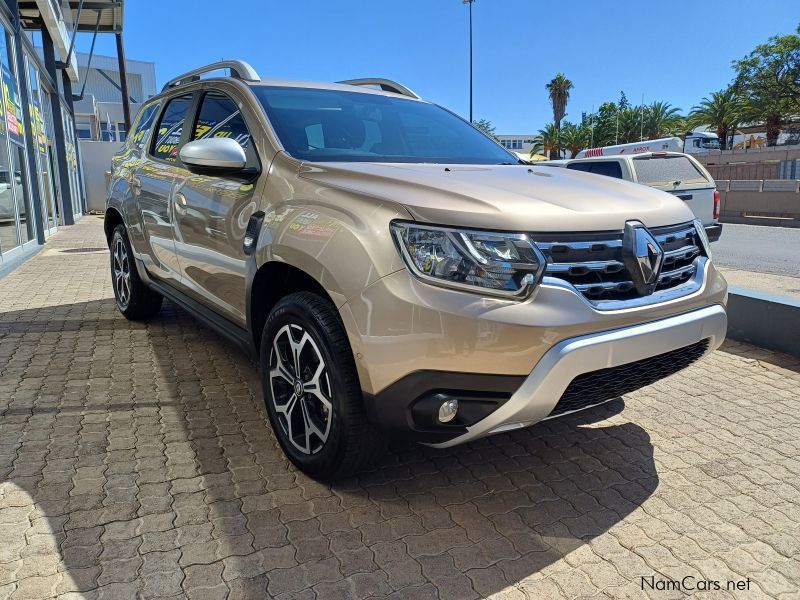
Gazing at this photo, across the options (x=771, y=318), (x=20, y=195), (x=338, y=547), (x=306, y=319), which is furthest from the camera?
(x=20, y=195)

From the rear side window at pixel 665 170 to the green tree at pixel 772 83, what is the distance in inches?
1610

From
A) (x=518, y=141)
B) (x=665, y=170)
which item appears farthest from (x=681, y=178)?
(x=518, y=141)

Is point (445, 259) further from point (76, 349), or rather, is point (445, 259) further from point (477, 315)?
point (76, 349)

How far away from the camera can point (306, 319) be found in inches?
101

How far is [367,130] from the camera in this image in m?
3.48

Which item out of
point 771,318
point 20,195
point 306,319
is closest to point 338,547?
point 306,319

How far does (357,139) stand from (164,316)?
3410 mm

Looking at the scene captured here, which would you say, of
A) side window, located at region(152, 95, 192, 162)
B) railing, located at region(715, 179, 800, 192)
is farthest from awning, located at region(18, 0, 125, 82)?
railing, located at region(715, 179, 800, 192)

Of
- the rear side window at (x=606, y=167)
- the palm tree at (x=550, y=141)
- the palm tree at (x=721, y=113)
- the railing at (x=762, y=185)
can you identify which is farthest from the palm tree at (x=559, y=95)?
the rear side window at (x=606, y=167)

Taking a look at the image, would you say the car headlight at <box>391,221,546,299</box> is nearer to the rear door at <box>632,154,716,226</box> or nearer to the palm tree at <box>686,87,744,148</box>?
the rear door at <box>632,154,716,226</box>

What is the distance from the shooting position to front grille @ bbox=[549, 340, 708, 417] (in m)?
2.31

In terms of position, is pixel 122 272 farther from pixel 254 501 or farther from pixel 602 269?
pixel 602 269

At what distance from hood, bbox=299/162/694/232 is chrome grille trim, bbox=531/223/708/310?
0.15 feet

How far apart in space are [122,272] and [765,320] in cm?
534
